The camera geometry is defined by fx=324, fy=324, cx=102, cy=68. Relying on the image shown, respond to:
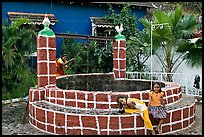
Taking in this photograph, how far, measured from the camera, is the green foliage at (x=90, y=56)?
16094mm

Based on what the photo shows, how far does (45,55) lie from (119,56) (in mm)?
3731

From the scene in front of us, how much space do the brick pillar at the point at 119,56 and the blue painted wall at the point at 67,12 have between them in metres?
5.85

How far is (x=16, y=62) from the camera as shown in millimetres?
12477

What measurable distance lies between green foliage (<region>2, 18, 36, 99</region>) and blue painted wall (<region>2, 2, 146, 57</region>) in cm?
389

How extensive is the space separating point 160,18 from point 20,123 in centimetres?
751

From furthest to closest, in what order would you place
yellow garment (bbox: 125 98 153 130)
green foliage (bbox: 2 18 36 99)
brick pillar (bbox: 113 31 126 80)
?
green foliage (bbox: 2 18 36 99)
brick pillar (bbox: 113 31 126 80)
yellow garment (bbox: 125 98 153 130)

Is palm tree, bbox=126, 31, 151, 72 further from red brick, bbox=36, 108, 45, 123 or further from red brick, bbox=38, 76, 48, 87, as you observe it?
red brick, bbox=36, 108, 45, 123

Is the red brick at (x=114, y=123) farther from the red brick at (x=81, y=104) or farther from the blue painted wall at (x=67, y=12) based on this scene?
the blue painted wall at (x=67, y=12)

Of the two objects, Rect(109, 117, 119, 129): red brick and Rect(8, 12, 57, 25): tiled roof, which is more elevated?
Rect(8, 12, 57, 25): tiled roof

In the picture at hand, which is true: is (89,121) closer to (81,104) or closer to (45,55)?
(81,104)

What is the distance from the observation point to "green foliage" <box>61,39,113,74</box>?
16094 mm

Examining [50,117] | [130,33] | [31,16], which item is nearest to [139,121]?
[50,117]

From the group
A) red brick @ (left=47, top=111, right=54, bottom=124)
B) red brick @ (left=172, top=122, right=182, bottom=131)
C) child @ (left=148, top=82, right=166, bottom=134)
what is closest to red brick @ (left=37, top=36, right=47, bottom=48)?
red brick @ (left=47, top=111, right=54, bottom=124)

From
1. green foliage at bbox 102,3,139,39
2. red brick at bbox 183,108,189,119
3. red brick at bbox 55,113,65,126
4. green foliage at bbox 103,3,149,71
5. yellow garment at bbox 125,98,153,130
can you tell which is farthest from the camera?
green foliage at bbox 102,3,139,39
